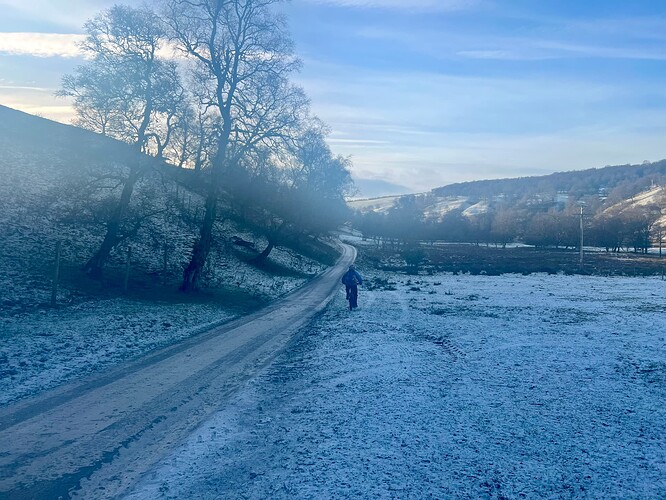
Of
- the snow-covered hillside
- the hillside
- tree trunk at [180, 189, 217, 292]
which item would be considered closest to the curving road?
the snow-covered hillside

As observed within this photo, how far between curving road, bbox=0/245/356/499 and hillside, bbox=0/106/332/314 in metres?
7.16

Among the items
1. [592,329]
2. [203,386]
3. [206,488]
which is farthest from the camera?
[592,329]

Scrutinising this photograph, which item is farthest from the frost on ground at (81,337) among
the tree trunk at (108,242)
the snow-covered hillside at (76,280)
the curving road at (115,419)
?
the tree trunk at (108,242)

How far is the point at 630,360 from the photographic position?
1173cm

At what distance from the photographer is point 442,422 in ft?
25.3

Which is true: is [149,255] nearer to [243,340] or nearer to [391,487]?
[243,340]

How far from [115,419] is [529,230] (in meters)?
125

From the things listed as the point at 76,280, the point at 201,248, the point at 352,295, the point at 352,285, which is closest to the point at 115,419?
the point at 76,280

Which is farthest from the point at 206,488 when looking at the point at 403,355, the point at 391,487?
the point at 403,355

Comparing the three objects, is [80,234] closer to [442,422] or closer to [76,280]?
[76,280]

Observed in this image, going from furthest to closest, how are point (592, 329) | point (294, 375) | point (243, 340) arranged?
1. point (592, 329)
2. point (243, 340)
3. point (294, 375)

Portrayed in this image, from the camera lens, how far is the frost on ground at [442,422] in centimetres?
573

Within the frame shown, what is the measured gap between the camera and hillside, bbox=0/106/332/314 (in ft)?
63.4

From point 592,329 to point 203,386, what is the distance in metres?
12.6
